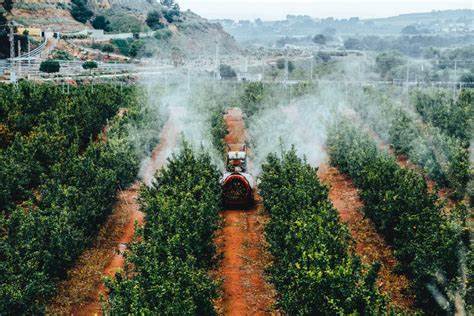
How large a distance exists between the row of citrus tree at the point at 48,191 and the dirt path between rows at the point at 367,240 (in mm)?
9277

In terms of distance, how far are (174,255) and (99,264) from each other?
6.54 meters

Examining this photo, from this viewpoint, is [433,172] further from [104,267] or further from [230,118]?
[230,118]

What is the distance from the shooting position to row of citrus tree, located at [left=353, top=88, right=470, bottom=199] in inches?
989

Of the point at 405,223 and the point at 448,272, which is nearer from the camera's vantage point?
the point at 448,272

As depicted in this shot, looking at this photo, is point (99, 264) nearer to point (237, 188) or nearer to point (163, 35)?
point (237, 188)

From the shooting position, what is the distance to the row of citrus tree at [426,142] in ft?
82.4

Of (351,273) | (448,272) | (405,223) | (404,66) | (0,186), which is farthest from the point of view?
(404,66)

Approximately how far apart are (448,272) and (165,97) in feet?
143

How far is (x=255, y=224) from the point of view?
80.9 ft

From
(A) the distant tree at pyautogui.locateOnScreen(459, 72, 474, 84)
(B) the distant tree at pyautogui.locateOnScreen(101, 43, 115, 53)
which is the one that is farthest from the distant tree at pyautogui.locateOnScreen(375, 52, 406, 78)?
(B) the distant tree at pyautogui.locateOnScreen(101, 43, 115, 53)

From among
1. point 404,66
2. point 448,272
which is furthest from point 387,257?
point 404,66

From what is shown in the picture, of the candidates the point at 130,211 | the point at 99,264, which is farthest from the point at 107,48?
the point at 99,264

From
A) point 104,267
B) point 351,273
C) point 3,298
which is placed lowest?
point 104,267

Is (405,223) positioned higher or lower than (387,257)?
higher
